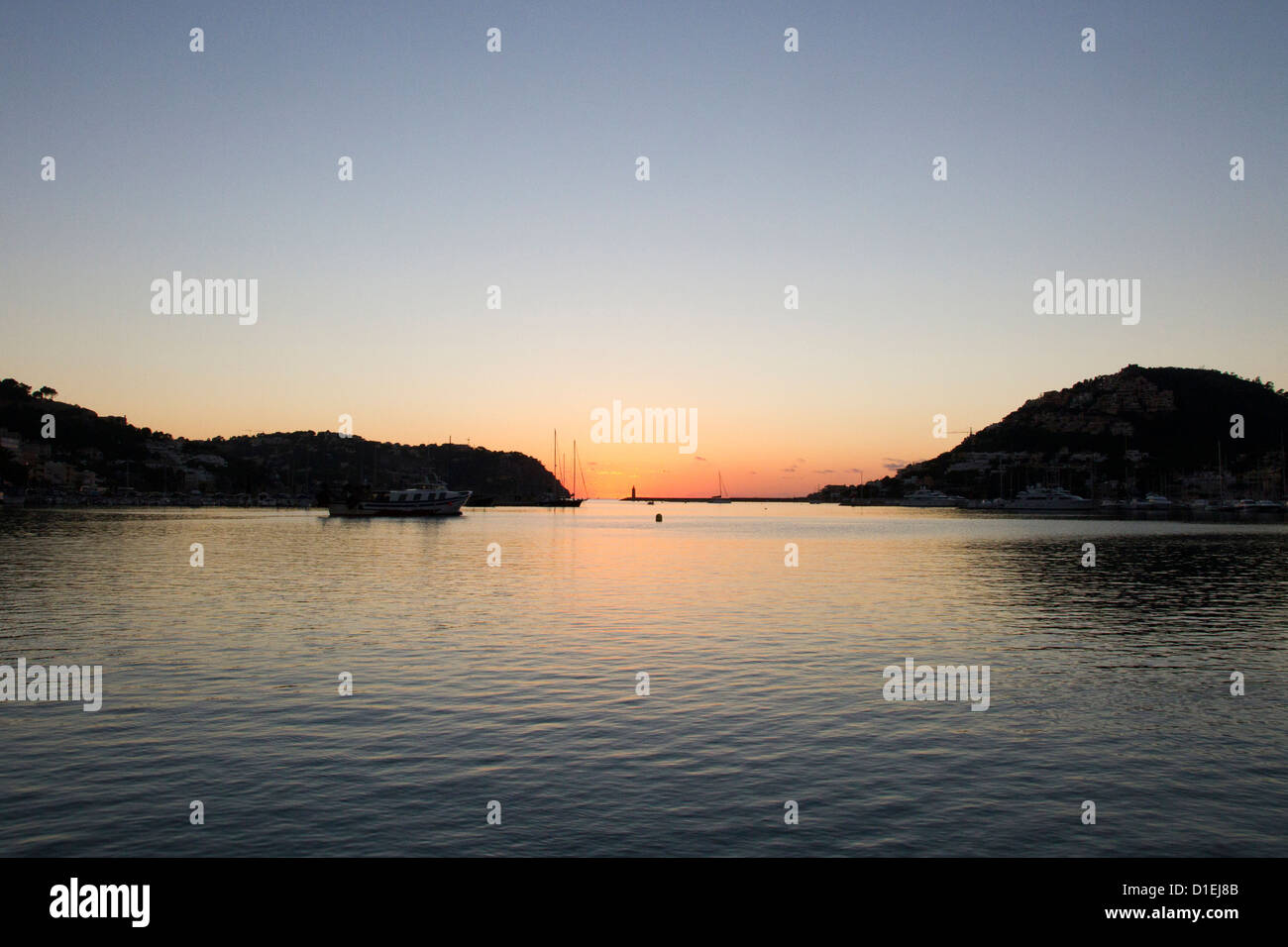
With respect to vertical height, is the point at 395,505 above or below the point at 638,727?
above

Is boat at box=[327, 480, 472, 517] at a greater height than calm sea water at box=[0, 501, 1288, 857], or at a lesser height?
greater

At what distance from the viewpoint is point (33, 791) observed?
14.2 metres

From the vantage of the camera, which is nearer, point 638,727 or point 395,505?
point 638,727

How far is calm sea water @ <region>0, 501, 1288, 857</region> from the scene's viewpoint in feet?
41.2

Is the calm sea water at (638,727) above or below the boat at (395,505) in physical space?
below

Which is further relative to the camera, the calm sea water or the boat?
the boat

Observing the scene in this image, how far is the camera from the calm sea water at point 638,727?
12.6m

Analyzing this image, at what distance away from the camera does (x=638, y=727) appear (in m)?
18.5

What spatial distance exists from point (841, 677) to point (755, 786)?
33.3ft

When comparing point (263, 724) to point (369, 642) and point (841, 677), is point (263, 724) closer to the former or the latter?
point (369, 642)

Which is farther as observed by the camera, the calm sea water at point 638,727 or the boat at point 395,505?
the boat at point 395,505
